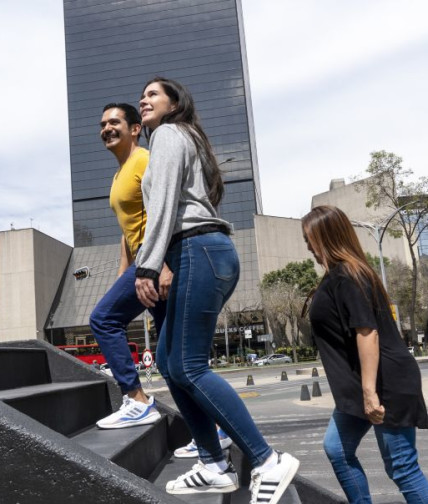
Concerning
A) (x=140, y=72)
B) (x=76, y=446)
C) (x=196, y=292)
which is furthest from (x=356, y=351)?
(x=140, y=72)

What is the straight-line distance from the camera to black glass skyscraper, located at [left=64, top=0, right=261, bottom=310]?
115 meters

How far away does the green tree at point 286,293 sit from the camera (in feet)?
202

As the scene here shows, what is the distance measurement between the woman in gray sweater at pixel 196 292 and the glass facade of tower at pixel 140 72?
108 meters

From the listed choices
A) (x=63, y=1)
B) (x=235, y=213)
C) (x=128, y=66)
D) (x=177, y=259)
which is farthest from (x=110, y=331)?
(x=63, y=1)

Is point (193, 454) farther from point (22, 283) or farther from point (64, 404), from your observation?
point (22, 283)

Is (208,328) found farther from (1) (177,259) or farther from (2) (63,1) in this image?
(2) (63,1)

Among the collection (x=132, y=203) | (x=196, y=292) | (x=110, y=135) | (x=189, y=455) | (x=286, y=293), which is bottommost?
(x=189, y=455)

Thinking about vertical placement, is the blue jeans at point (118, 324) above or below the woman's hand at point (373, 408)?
above

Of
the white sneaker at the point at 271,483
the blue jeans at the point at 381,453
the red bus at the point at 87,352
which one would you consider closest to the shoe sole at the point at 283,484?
the white sneaker at the point at 271,483

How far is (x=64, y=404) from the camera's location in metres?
2.83

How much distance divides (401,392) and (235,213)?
104 m

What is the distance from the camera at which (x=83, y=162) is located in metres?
119

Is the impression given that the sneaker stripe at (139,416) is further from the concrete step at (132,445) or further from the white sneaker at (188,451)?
the white sneaker at (188,451)

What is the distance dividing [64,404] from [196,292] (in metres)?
0.95
